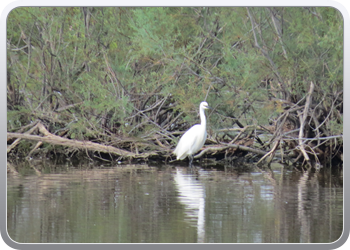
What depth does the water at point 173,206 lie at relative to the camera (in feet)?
17.1

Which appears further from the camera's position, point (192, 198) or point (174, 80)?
point (174, 80)

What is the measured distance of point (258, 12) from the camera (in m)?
10.3

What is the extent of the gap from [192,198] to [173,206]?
0.63m

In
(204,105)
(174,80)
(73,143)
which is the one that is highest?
(174,80)

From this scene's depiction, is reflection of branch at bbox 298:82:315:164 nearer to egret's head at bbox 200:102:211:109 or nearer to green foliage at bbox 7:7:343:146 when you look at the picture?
green foliage at bbox 7:7:343:146

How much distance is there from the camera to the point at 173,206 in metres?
6.68

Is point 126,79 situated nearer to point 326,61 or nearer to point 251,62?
point 251,62

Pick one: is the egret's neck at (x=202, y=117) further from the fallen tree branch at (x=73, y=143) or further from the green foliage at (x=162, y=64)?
the fallen tree branch at (x=73, y=143)

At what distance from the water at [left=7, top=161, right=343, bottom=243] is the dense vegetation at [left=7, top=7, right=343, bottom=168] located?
4.02 feet

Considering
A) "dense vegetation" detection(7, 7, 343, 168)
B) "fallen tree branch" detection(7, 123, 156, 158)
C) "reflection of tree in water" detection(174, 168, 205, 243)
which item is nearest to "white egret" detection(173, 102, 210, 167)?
"dense vegetation" detection(7, 7, 343, 168)

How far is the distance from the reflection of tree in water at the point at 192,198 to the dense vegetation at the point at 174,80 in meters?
1.69

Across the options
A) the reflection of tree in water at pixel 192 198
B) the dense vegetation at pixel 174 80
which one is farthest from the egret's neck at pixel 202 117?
the reflection of tree in water at pixel 192 198

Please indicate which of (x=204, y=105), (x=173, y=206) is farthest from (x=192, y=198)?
(x=204, y=105)

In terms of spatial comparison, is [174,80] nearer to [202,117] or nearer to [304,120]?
[202,117]
